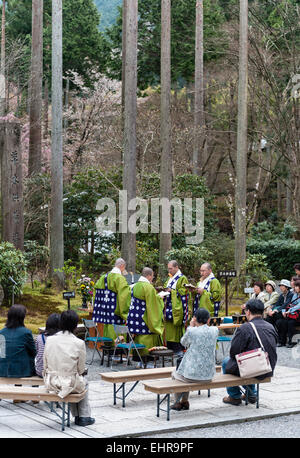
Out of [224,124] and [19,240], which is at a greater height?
[224,124]

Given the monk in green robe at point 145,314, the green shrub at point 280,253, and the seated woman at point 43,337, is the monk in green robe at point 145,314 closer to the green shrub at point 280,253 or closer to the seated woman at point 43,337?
the seated woman at point 43,337

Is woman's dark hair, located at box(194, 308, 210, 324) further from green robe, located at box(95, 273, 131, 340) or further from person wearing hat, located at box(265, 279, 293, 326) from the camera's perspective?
person wearing hat, located at box(265, 279, 293, 326)

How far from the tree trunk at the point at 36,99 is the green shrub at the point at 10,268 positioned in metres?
7.59

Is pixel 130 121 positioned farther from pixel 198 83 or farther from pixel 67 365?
pixel 67 365

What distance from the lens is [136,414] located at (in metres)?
8.27

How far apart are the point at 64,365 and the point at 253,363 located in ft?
7.53

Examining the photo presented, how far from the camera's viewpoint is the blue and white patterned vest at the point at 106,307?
11.8 meters

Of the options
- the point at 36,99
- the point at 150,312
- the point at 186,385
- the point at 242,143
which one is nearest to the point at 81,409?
the point at 186,385

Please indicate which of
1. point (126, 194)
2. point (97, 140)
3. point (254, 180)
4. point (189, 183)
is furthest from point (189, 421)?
point (254, 180)

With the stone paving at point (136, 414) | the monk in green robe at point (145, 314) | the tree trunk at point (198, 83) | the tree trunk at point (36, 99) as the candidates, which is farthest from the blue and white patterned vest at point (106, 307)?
the tree trunk at point (198, 83)

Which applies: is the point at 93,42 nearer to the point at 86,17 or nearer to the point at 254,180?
the point at 86,17

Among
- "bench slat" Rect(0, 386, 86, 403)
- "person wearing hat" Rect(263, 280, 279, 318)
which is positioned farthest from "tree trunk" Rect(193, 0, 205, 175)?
"bench slat" Rect(0, 386, 86, 403)

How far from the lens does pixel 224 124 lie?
33.8m
